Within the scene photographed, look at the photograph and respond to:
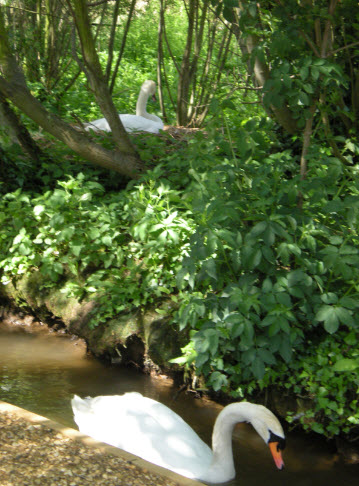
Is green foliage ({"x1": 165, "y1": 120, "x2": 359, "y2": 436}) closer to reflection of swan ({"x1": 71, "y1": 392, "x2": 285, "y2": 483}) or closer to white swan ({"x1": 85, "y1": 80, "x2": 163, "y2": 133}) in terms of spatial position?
reflection of swan ({"x1": 71, "y1": 392, "x2": 285, "y2": 483})

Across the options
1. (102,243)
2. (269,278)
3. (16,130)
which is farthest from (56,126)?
(269,278)

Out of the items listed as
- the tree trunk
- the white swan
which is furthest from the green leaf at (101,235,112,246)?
the white swan

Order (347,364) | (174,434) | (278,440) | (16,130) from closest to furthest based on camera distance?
(278,440), (174,434), (347,364), (16,130)

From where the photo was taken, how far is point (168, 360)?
16.8ft

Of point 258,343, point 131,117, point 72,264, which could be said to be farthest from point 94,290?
point 131,117

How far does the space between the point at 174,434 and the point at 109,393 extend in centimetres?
139

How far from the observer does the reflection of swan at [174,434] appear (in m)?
3.81

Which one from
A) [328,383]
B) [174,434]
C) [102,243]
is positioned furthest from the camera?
[102,243]

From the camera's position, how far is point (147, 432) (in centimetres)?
393

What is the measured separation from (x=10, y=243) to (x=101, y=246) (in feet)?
3.32

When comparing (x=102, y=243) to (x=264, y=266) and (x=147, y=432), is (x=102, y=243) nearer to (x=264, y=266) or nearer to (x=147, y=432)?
(x=264, y=266)

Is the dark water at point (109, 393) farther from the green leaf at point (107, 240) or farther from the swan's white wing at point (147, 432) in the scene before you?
the green leaf at point (107, 240)

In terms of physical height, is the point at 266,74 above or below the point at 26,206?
above

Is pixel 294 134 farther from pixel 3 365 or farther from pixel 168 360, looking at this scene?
pixel 3 365
